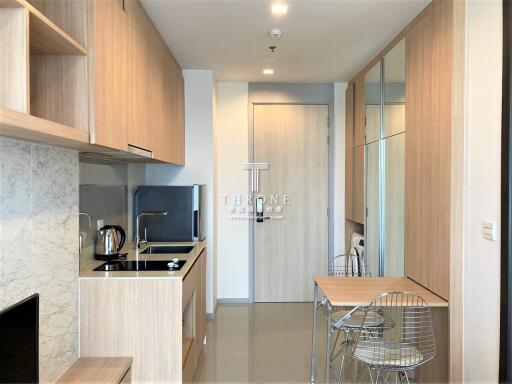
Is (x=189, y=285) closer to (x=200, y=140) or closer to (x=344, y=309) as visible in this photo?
(x=344, y=309)

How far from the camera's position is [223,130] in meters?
4.76

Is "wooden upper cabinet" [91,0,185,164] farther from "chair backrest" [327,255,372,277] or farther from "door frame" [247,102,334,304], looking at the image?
"chair backrest" [327,255,372,277]

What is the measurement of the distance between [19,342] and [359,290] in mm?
2008

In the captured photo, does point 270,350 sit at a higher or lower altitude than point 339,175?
lower

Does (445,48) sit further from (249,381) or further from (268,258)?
(268,258)

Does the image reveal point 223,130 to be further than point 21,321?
Yes

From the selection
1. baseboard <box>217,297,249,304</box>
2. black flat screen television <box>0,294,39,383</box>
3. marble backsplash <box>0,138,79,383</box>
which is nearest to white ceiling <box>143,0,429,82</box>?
marble backsplash <box>0,138,79,383</box>

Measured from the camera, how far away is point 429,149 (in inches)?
103

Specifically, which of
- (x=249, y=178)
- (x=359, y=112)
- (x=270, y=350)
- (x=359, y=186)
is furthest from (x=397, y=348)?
(x=249, y=178)

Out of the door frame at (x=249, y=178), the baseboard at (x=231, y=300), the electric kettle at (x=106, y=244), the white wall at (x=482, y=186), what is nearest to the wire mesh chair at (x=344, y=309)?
the door frame at (x=249, y=178)

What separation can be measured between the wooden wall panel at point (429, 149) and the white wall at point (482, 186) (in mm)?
150

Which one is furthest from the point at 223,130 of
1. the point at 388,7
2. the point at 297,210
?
the point at 388,7

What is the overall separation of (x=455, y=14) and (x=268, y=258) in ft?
10.9

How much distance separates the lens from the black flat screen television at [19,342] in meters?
1.20
